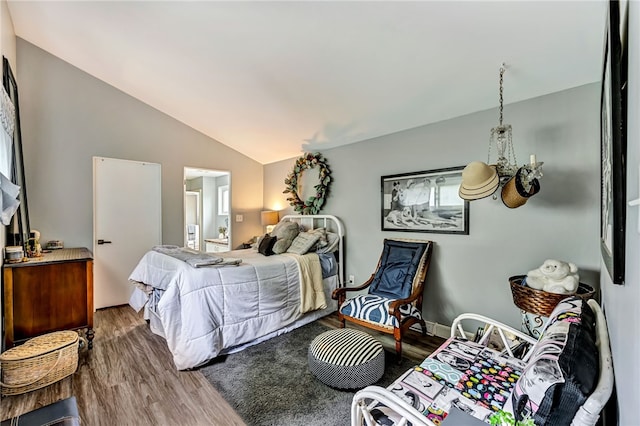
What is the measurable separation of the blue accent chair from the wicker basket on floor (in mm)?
2311

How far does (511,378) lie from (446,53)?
2.17 m

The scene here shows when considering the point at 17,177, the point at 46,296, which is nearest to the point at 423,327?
the point at 46,296

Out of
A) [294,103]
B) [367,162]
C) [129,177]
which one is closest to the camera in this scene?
[294,103]

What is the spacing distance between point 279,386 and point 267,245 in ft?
5.92

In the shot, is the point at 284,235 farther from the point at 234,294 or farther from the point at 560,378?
the point at 560,378

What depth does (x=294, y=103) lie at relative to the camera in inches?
131

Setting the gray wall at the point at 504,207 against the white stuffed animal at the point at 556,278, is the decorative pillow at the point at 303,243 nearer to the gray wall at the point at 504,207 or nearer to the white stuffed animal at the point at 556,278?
the gray wall at the point at 504,207

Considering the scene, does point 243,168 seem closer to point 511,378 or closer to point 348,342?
point 348,342

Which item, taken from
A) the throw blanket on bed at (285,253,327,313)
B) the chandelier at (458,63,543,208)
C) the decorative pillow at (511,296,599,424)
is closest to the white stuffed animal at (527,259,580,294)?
the chandelier at (458,63,543,208)

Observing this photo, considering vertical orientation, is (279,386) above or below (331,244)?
below

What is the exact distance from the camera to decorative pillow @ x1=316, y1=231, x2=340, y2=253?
3791 mm

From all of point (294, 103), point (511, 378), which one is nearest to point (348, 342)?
point (511, 378)

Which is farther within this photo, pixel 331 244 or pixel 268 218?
pixel 268 218

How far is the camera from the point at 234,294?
8.88 feet
